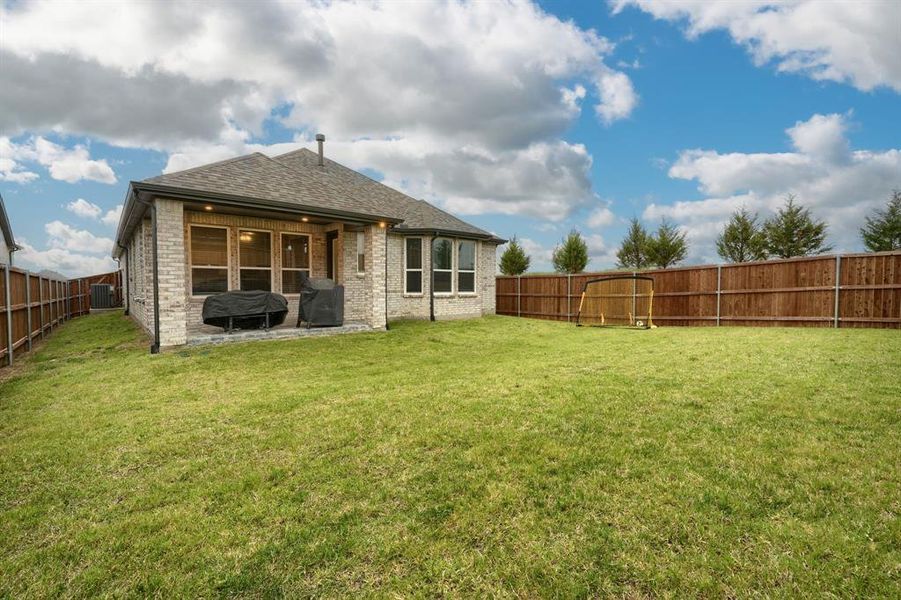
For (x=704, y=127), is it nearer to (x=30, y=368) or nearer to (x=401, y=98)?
(x=401, y=98)

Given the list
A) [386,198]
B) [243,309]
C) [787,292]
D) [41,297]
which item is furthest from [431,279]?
[41,297]

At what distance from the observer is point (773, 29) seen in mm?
9344

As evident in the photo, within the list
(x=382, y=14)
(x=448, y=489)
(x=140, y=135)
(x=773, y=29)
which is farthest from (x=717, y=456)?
(x=140, y=135)

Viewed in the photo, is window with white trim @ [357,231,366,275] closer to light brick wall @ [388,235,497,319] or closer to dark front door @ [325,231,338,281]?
dark front door @ [325,231,338,281]

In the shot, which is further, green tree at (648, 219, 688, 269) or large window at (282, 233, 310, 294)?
green tree at (648, 219, 688, 269)

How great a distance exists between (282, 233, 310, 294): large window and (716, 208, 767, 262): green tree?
26.4m

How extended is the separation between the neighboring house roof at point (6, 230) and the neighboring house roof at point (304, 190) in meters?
8.59

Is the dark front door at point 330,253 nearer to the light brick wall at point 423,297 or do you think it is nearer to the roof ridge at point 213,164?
the light brick wall at point 423,297

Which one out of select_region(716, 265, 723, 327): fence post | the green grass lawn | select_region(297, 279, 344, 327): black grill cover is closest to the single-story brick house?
select_region(297, 279, 344, 327): black grill cover

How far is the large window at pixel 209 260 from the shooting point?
10.4 meters

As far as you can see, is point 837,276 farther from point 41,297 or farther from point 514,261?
point 41,297

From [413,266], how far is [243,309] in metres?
6.25

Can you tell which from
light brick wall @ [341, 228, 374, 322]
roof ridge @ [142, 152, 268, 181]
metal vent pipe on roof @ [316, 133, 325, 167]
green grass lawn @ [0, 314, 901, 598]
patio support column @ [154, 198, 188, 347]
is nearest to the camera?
green grass lawn @ [0, 314, 901, 598]

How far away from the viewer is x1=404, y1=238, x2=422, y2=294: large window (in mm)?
14539
